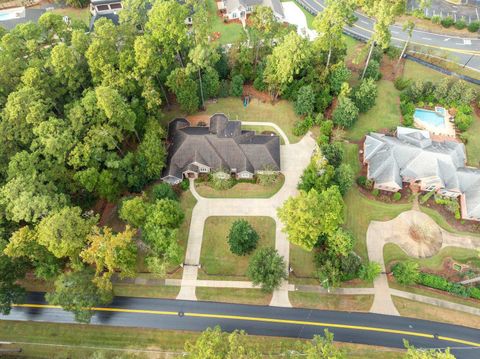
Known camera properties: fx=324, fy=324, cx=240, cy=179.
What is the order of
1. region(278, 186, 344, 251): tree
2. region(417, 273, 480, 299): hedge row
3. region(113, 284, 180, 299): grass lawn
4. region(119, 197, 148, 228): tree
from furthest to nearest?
1. region(113, 284, 180, 299): grass lawn
2. region(417, 273, 480, 299): hedge row
3. region(119, 197, 148, 228): tree
4. region(278, 186, 344, 251): tree

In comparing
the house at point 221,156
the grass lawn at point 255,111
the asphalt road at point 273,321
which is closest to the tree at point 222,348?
the asphalt road at point 273,321

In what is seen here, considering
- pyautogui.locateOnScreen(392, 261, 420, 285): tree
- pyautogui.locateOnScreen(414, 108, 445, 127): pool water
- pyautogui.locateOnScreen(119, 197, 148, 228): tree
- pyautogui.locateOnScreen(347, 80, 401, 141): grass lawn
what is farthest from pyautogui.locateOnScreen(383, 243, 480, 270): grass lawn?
pyautogui.locateOnScreen(119, 197, 148, 228): tree

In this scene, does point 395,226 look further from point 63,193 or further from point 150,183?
point 63,193

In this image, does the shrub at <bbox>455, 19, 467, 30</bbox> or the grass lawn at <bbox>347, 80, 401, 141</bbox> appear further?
the shrub at <bbox>455, 19, 467, 30</bbox>

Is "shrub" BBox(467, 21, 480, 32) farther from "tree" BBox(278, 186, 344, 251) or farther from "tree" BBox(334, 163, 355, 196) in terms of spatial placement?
"tree" BBox(278, 186, 344, 251)

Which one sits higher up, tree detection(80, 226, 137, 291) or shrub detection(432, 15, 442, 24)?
shrub detection(432, 15, 442, 24)

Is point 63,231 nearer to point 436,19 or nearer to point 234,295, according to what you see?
point 234,295

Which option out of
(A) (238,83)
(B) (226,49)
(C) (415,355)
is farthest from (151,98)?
(C) (415,355)
